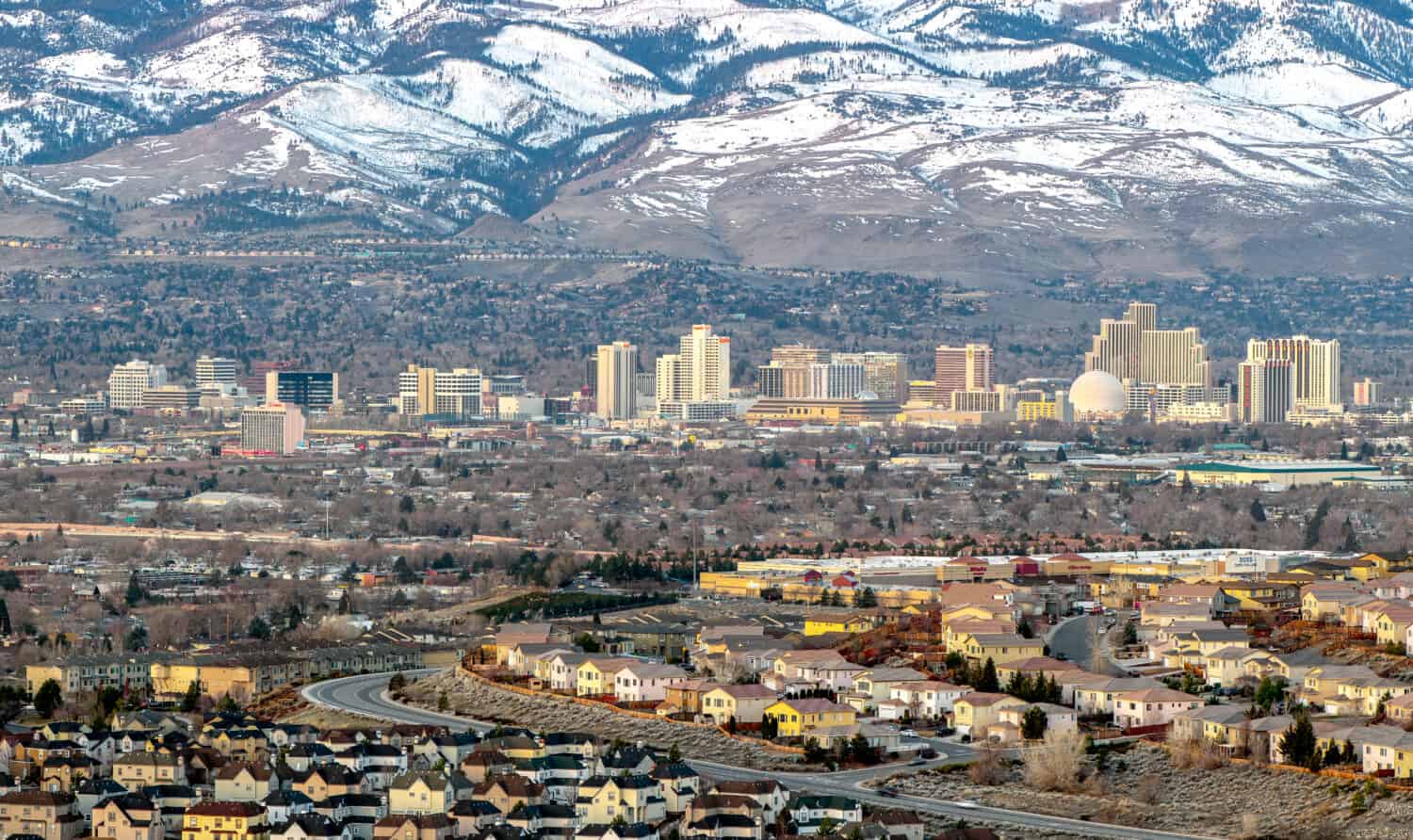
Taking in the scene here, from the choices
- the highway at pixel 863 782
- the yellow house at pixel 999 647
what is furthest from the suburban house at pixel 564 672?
the yellow house at pixel 999 647

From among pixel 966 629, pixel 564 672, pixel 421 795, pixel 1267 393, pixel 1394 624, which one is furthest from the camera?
pixel 1267 393

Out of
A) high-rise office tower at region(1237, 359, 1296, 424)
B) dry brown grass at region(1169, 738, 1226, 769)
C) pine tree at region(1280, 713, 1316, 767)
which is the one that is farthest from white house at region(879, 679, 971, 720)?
high-rise office tower at region(1237, 359, 1296, 424)

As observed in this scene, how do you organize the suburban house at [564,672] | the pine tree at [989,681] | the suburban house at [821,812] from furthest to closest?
the suburban house at [564,672] → the pine tree at [989,681] → the suburban house at [821,812]

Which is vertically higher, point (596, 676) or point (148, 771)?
point (596, 676)

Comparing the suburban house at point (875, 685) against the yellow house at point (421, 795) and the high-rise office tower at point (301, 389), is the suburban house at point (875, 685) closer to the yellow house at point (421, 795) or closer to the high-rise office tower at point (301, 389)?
the yellow house at point (421, 795)

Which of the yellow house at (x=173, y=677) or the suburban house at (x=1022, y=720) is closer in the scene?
the suburban house at (x=1022, y=720)

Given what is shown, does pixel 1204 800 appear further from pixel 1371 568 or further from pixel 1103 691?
pixel 1371 568

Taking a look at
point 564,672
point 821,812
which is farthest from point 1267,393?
point 821,812
